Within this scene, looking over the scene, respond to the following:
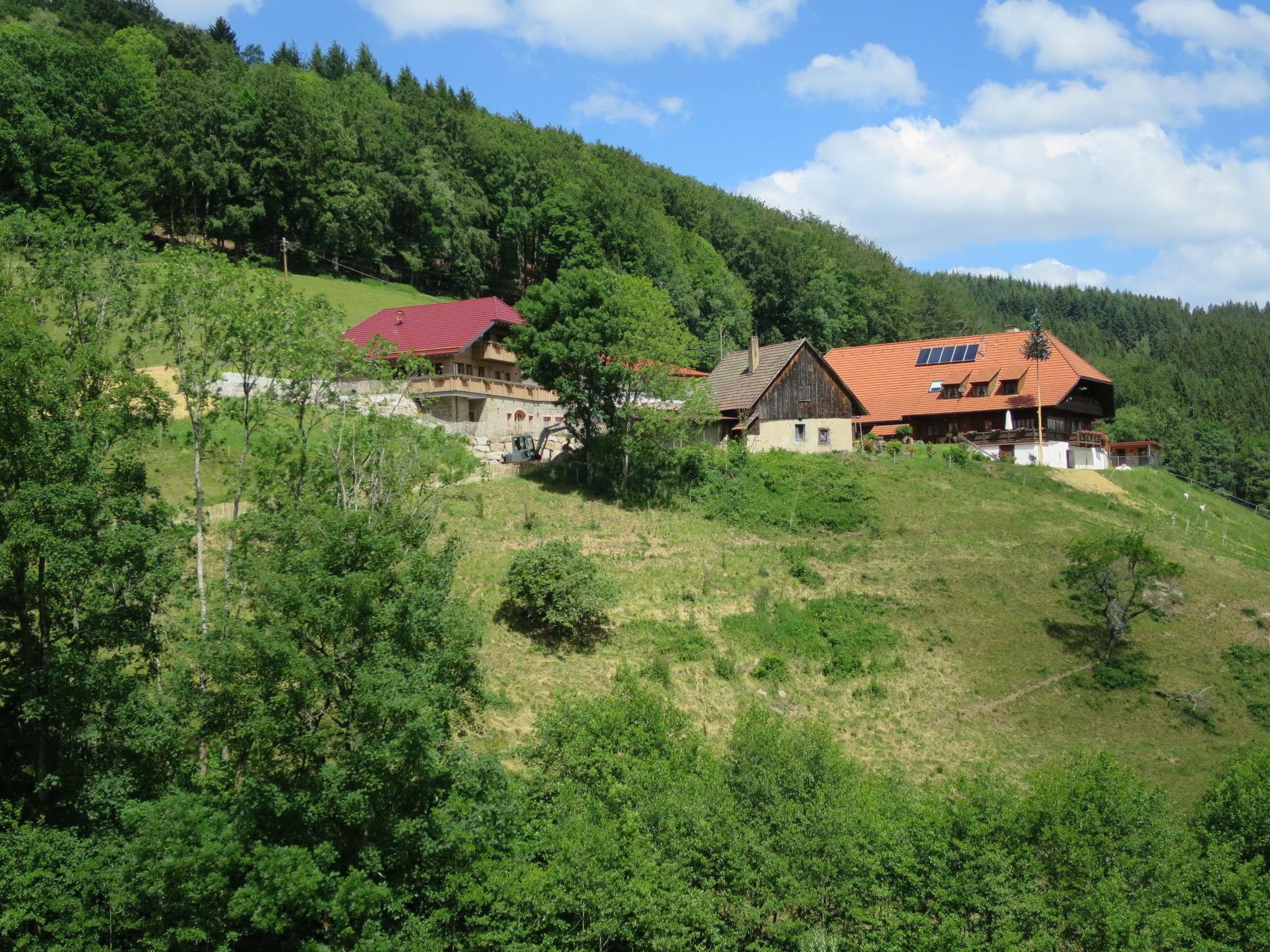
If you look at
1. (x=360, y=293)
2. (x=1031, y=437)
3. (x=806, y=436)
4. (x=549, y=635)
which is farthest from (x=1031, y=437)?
(x=360, y=293)

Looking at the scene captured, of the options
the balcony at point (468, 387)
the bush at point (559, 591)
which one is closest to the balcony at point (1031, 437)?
the balcony at point (468, 387)

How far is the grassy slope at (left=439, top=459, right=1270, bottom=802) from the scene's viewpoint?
27828 mm

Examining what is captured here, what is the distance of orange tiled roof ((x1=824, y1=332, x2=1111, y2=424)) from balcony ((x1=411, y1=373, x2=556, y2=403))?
20.8m

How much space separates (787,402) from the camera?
49844mm

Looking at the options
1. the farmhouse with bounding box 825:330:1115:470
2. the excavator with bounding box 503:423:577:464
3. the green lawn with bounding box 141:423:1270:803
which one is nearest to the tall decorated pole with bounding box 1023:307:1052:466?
the farmhouse with bounding box 825:330:1115:470

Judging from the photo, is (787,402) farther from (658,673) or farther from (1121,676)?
(658,673)

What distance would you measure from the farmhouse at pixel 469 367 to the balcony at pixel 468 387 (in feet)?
0.13

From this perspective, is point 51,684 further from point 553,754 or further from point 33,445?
point 553,754

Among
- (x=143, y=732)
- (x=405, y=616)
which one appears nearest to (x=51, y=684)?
(x=143, y=732)

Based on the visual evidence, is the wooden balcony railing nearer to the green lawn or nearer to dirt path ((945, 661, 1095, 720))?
the green lawn

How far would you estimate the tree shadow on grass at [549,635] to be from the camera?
2878 cm

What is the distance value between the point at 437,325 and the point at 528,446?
10939 mm

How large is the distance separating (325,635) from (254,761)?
2.82m

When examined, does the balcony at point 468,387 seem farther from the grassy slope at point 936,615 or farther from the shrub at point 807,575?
the shrub at point 807,575
